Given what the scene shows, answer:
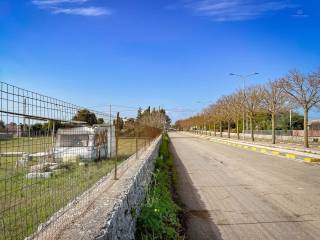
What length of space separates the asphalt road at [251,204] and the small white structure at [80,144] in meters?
2.39

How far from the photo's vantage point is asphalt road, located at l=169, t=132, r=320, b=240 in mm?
6934

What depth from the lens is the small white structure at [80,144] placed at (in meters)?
4.97

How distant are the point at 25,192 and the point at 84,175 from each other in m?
2.77

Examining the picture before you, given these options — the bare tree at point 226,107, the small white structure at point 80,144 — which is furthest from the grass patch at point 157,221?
the bare tree at point 226,107

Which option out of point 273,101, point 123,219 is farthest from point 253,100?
point 123,219

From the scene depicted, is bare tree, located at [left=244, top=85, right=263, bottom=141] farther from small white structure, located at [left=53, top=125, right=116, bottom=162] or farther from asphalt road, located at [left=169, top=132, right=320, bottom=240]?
small white structure, located at [left=53, top=125, right=116, bottom=162]

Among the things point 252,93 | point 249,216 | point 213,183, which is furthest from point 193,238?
point 252,93

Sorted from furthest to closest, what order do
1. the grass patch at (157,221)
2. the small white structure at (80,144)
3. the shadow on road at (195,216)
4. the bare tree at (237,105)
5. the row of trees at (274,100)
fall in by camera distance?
1. the bare tree at (237,105)
2. the row of trees at (274,100)
3. the shadow on road at (195,216)
4. the grass patch at (157,221)
5. the small white structure at (80,144)

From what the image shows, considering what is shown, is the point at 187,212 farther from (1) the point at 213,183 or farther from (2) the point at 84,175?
(1) the point at 213,183

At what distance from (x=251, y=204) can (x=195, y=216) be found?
1.74 meters

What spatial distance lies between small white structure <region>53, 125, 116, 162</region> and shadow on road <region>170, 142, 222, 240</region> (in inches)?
90.2

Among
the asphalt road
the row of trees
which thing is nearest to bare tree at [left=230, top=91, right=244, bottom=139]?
the row of trees

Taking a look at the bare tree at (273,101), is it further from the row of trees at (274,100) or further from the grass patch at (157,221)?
the grass patch at (157,221)

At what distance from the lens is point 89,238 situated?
12.1ft
